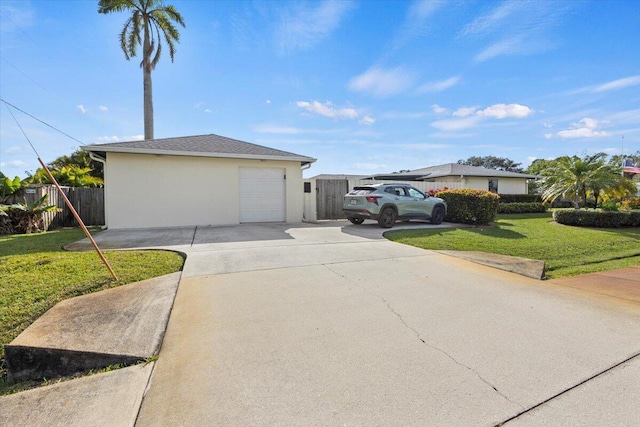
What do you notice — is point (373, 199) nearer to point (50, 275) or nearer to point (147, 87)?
point (50, 275)

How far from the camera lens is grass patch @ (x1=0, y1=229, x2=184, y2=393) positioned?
355cm

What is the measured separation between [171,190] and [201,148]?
6.42 ft

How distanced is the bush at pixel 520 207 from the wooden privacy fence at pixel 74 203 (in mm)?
20525

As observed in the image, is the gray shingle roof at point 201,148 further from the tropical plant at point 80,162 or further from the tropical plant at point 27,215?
the tropical plant at point 80,162

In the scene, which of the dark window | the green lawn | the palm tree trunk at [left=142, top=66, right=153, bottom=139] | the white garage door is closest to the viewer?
Result: the green lawn

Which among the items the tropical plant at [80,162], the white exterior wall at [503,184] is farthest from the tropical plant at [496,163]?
A: the tropical plant at [80,162]

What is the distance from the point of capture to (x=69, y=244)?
7.42 m

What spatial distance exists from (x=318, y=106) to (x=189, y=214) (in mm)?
11120

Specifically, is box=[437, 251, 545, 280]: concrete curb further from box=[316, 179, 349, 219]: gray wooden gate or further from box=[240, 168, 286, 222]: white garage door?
box=[316, 179, 349, 219]: gray wooden gate

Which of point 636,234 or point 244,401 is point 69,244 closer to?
point 244,401

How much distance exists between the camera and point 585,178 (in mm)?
12836

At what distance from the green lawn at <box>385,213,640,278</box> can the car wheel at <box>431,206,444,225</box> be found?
1.69 m

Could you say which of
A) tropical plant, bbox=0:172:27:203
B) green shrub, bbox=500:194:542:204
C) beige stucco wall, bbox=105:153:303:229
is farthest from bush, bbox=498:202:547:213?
tropical plant, bbox=0:172:27:203

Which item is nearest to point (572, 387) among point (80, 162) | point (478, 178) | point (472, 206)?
point (472, 206)
